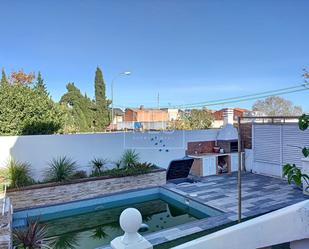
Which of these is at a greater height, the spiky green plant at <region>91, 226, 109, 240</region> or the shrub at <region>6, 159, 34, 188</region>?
the shrub at <region>6, 159, 34, 188</region>

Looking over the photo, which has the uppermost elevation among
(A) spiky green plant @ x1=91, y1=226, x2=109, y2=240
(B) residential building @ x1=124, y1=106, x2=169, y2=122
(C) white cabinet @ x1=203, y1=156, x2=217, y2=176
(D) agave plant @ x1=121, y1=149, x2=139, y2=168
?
(B) residential building @ x1=124, y1=106, x2=169, y2=122

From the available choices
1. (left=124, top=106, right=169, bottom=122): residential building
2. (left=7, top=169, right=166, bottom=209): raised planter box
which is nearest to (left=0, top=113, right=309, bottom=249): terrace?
(left=7, top=169, right=166, bottom=209): raised planter box

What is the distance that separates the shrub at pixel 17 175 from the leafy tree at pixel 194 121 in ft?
34.6

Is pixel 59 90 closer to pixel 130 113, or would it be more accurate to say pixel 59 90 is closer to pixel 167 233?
pixel 130 113

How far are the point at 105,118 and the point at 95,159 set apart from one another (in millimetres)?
20344

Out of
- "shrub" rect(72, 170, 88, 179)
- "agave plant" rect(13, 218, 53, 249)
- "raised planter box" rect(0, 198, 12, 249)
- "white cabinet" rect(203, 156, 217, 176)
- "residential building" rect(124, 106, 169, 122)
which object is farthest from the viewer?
"residential building" rect(124, 106, 169, 122)

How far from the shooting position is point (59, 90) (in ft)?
105

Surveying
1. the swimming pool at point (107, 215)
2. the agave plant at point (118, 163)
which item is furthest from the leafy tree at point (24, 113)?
the swimming pool at point (107, 215)

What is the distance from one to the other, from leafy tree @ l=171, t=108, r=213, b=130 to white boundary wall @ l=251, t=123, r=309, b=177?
216 inches

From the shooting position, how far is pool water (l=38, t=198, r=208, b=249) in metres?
7.23

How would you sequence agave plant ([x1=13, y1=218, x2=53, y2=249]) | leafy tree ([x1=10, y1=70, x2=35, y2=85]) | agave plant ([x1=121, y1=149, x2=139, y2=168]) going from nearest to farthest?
agave plant ([x1=13, y1=218, x2=53, y2=249]) → agave plant ([x1=121, y1=149, x2=139, y2=168]) → leafy tree ([x1=10, y1=70, x2=35, y2=85])

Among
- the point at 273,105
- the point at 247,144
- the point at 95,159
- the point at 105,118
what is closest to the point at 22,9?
the point at 95,159

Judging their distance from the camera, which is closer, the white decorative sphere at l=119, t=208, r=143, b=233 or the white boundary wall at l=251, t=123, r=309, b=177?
the white decorative sphere at l=119, t=208, r=143, b=233

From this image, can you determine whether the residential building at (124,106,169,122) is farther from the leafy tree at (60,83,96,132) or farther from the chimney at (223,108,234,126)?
the chimney at (223,108,234,126)
